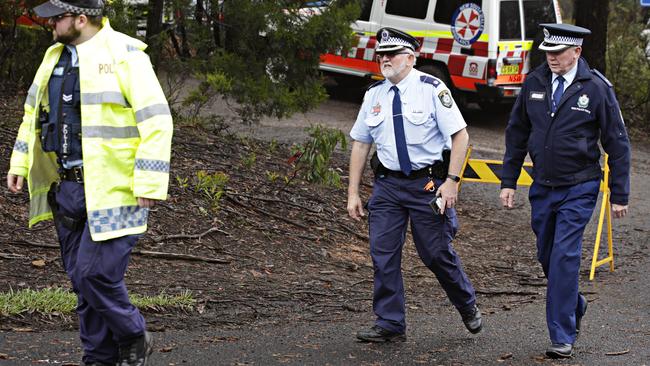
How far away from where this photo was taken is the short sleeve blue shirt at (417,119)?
6355 millimetres

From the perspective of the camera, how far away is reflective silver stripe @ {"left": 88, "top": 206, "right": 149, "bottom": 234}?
509 cm

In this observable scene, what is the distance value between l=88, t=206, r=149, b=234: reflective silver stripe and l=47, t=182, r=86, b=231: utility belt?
163mm

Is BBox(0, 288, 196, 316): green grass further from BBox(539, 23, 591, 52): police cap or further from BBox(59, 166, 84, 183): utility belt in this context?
BBox(539, 23, 591, 52): police cap

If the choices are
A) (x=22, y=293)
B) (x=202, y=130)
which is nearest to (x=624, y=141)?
(x=22, y=293)

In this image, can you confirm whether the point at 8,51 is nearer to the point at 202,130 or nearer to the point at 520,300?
the point at 202,130

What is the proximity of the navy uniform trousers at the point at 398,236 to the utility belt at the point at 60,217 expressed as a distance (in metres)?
1.87

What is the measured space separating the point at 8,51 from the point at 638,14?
13771 millimetres

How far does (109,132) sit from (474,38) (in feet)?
38.1

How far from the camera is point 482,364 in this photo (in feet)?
20.4

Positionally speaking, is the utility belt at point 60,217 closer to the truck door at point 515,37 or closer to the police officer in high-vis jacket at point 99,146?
the police officer in high-vis jacket at point 99,146

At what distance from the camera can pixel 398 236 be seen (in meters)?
6.53

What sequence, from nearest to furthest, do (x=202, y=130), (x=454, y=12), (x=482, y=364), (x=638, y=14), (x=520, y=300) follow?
(x=482, y=364), (x=520, y=300), (x=202, y=130), (x=454, y=12), (x=638, y=14)

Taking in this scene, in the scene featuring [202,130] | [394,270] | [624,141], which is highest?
[624,141]

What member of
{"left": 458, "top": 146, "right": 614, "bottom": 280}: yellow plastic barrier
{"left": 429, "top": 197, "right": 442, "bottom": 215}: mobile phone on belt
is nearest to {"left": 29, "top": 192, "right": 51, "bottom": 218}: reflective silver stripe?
{"left": 429, "top": 197, "right": 442, "bottom": 215}: mobile phone on belt
